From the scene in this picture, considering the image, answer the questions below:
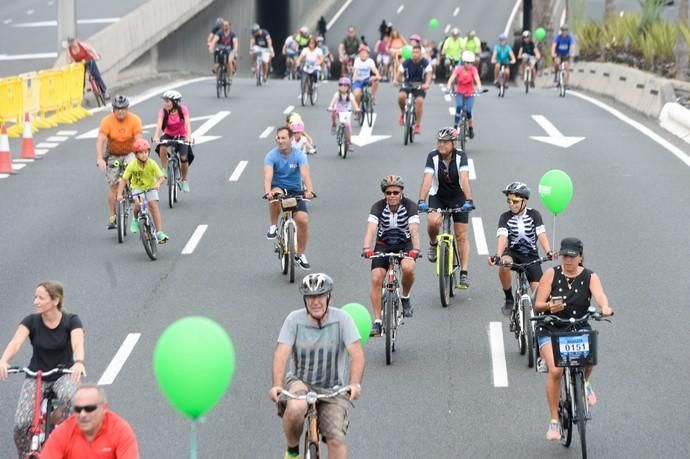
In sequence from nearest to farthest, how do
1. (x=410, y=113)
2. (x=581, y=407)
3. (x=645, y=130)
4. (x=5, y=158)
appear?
(x=581, y=407), (x=5, y=158), (x=410, y=113), (x=645, y=130)

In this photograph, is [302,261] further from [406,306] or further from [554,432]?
[554,432]

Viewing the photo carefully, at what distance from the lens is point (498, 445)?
12.8 m

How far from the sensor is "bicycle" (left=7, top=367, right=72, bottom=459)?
11156mm

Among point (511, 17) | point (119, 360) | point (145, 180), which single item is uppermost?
point (145, 180)

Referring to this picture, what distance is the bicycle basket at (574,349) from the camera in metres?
12.0

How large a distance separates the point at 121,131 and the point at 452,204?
5589mm

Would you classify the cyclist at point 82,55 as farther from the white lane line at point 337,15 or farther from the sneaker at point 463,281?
the white lane line at point 337,15

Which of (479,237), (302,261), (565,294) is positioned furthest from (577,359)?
(479,237)

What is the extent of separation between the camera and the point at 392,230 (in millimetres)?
15727

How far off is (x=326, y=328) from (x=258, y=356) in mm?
5034

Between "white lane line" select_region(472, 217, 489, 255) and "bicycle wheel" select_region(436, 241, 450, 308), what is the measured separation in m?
2.87

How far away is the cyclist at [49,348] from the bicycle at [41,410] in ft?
0.16

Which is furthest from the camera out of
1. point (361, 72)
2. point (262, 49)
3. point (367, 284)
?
point (262, 49)

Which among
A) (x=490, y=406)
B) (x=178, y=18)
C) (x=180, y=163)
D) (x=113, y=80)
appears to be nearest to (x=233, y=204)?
(x=180, y=163)
